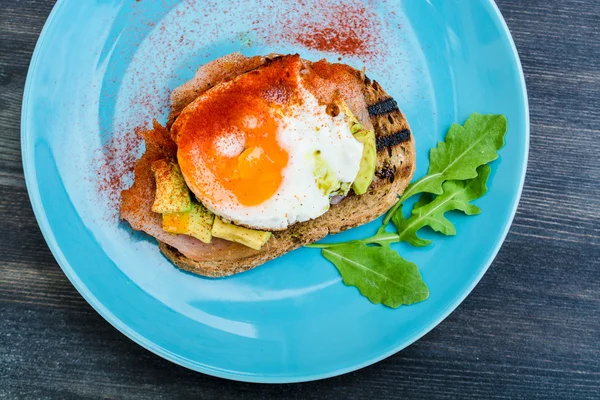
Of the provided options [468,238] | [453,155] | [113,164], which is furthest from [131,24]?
[468,238]

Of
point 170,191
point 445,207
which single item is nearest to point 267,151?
point 170,191

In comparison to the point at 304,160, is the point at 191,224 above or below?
below

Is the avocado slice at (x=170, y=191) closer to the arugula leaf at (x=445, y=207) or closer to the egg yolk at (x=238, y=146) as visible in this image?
the egg yolk at (x=238, y=146)

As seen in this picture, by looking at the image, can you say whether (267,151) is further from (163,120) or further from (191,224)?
(163,120)

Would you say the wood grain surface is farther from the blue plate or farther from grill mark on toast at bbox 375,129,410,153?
grill mark on toast at bbox 375,129,410,153

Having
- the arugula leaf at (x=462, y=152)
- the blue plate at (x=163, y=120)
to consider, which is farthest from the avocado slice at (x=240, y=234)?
the arugula leaf at (x=462, y=152)
